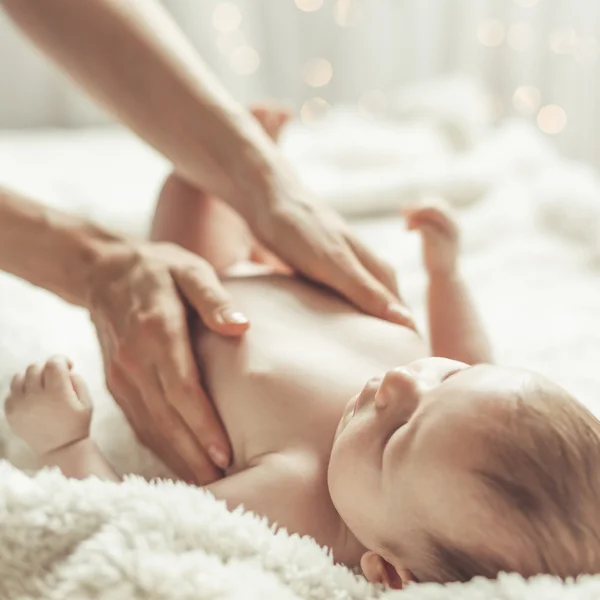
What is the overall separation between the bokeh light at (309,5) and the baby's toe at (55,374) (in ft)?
6.15

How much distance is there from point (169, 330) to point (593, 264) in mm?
875

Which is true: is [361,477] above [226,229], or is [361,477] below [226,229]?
below

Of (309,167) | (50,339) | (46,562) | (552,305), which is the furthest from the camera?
(309,167)

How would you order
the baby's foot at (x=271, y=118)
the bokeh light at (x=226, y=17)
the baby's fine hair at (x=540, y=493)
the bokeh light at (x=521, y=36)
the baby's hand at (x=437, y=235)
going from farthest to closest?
the bokeh light at (x=521, y=36) → the bokeh light at (x=226, y=17) → the baby's foot at (x=271, y=118) → the baby's hand at (x=437, y=235) → the baby's fine hair at (x=540, y=493)

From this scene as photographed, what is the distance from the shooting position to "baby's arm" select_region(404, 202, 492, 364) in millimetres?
1052

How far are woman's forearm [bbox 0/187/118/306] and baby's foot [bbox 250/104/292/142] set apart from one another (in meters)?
0.41

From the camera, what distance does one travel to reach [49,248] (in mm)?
1021

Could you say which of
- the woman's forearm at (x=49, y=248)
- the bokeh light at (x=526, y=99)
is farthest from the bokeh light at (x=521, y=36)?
the woman's forearm at (x=49, y=248)

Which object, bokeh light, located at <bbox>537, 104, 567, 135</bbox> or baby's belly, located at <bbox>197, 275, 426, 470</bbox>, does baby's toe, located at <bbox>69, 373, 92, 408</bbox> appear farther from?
bokeh light, located at <bbox>537, 104, 567, 135</bbox>

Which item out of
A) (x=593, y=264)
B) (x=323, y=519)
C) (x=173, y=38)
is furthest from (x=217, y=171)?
(x=593, y=264)

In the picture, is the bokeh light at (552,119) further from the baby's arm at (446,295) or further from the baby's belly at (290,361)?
the baby's belly at (290,361)

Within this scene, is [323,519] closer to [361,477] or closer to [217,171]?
[361,477]

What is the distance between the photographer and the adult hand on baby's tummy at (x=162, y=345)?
2.87ft

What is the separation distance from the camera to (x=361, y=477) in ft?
2.39
